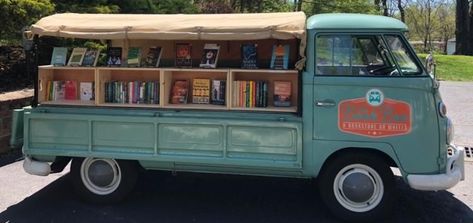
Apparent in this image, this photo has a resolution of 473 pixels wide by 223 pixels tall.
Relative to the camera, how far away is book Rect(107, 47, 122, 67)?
5711 mm

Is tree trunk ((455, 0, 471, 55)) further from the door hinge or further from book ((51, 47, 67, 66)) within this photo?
book ((51, 47, 67, 66))

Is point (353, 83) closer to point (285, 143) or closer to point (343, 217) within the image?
point (285, 143)

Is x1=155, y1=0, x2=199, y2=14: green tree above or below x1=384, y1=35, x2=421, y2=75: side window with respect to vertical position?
above

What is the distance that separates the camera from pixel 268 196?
5.88 metres

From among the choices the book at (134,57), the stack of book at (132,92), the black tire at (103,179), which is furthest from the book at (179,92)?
the black tire at (103,179)

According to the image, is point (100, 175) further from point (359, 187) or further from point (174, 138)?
point (359, 187)

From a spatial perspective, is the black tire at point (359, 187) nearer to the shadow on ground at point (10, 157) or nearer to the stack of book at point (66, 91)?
the stack of book at point (66, 91)

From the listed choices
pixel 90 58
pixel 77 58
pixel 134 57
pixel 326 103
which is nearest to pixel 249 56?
pixel 326 103

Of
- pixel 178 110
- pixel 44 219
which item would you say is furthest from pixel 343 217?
pixel 44 219

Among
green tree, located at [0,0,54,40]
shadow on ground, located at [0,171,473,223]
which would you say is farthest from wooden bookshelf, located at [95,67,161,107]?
green tree, located at [0,0,54,40]

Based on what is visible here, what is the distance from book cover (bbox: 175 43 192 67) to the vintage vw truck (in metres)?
0.17

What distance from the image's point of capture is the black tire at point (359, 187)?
507 cm

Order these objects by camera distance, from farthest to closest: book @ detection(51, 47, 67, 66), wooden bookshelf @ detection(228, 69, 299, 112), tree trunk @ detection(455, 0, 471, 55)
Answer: tree trunk @ detection(455, 0, 471, 55) → book @ detection(51, 47, 67, 66) → wooden bookshelf @ detection(228, 69, 299, 112)

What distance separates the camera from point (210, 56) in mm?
5551
